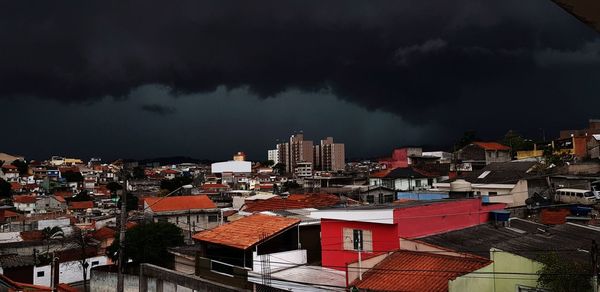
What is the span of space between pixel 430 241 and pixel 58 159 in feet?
562

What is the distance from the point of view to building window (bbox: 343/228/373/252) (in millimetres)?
18562

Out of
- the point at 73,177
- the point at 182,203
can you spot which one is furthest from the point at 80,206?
the point at 73,177

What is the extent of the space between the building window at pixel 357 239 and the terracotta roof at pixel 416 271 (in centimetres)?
199

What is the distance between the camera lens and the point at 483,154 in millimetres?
62125

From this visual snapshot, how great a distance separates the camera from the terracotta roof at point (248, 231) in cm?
1912

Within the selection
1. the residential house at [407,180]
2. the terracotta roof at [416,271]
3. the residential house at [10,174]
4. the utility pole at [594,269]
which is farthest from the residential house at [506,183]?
the residential house at [10,174]

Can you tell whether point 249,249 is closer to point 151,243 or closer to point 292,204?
point 151,243

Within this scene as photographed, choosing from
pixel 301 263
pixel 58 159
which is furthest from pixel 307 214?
pixel 58 159

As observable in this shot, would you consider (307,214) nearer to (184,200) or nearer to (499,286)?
(499,286)

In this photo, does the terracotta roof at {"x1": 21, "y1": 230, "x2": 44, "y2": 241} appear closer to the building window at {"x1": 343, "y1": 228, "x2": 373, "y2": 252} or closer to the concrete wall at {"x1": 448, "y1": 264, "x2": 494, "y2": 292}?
the building window at {"x1": 343, "y1": 228, "x2": 373, "y2": 252}

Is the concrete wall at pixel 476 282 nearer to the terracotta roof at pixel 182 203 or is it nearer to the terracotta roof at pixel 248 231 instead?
the terracotta roof at pixel 248 231

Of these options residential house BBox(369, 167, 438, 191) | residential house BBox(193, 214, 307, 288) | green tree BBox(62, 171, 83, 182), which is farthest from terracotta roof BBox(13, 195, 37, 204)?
residential house BBox(193, 214, 307, 288)

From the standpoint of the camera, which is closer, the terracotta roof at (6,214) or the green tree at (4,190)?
the terracotta roof at (6,214)

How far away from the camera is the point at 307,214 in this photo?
23.7 meters
